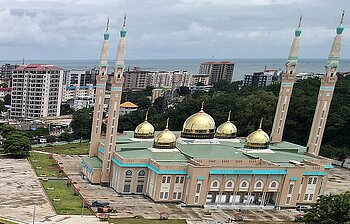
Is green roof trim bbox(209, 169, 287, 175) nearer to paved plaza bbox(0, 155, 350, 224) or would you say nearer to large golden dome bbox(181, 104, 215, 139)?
paved plaza bbox(0, 155, 350, 224)

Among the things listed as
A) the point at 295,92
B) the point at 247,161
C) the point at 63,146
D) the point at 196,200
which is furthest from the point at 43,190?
the point at 295,92

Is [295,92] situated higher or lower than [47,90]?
higher

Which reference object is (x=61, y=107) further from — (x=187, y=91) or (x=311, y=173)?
(x=311, y=173)

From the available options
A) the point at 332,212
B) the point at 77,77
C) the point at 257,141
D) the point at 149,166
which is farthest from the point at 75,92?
the point at 332,212

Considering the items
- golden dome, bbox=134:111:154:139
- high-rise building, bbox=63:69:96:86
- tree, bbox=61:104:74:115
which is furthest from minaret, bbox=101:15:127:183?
high-rise building, bbox=63:69:96:86

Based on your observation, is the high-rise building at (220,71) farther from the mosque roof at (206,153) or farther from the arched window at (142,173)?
the arched window at (142,173)

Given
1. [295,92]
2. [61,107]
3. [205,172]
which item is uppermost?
[295,92]

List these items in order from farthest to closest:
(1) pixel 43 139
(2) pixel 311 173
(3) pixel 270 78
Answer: (3) pixel 270 78 < (1) pixel 43 139 < (2) pixel 311 173

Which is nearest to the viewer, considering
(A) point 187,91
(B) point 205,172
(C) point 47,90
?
(B) point 205,172
